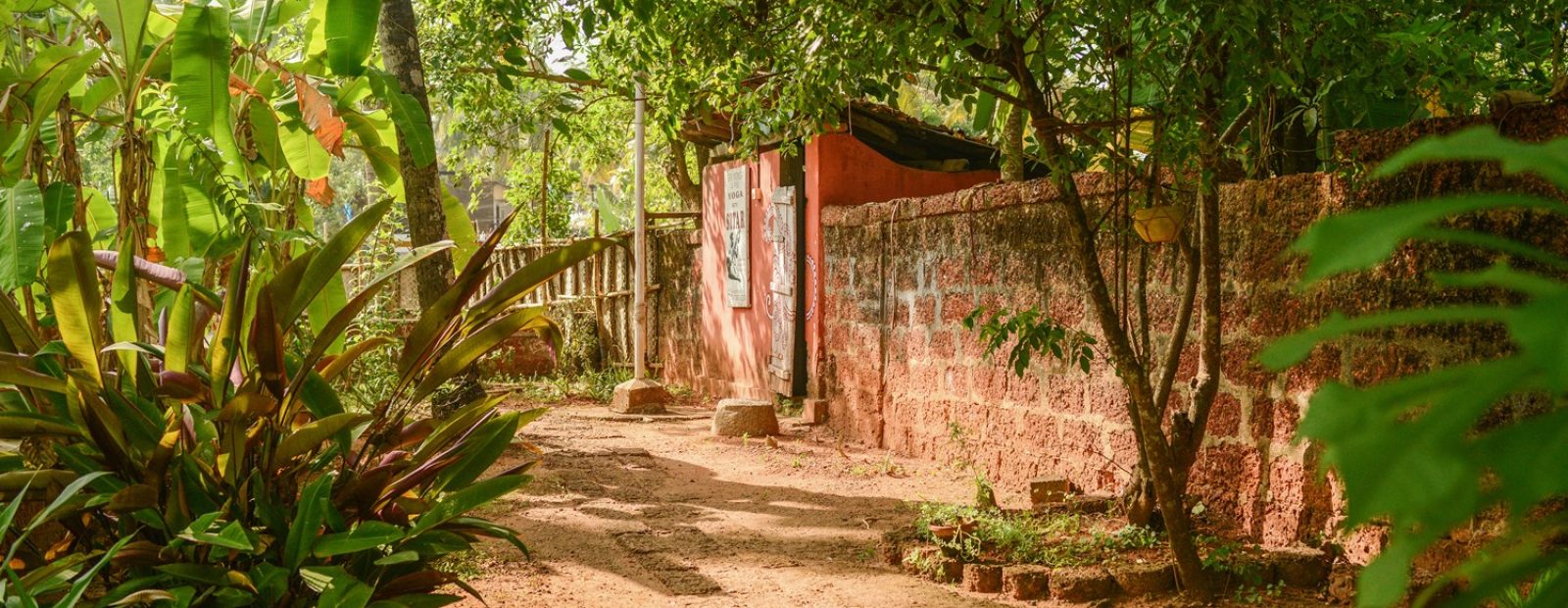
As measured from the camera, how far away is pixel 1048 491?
6152mm

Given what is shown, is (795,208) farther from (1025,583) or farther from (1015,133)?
(1025,583)

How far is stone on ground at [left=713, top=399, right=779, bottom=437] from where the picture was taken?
972 cm

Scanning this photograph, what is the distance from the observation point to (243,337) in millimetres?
3311

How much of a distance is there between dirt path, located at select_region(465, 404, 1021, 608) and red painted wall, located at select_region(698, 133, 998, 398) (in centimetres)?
159

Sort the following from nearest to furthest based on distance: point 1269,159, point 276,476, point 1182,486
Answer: point 276,476 → point 1182,486 → point 1269,159

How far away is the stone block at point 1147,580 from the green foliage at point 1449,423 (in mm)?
4220

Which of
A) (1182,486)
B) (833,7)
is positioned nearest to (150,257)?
(833,7)

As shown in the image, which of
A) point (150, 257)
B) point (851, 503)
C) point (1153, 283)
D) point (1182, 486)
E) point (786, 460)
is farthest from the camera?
point (786, 460)

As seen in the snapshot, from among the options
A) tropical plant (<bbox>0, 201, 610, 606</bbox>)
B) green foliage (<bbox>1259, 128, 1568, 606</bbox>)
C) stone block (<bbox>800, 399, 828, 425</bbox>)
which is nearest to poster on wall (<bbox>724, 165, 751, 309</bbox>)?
stone block (<bbox>800, 399, 828, 425</bbox>)

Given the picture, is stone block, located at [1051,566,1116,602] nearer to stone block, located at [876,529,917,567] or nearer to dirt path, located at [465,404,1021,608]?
dirt path, located at [465,404,1021,608]

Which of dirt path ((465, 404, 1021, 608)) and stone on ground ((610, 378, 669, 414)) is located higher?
stone on ground ((610, 378, 669, 414))

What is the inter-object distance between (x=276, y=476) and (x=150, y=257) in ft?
5.19

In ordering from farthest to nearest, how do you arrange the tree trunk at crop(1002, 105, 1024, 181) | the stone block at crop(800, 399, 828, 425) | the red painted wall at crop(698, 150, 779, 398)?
the red painted wall at crop(698, 150, 779, 398)
the stone block at crop(800, 399, 828, 425)
the tree trunk at crop(1002, 105, 1024, 181)

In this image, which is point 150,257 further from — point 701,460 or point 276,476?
point 701,460
